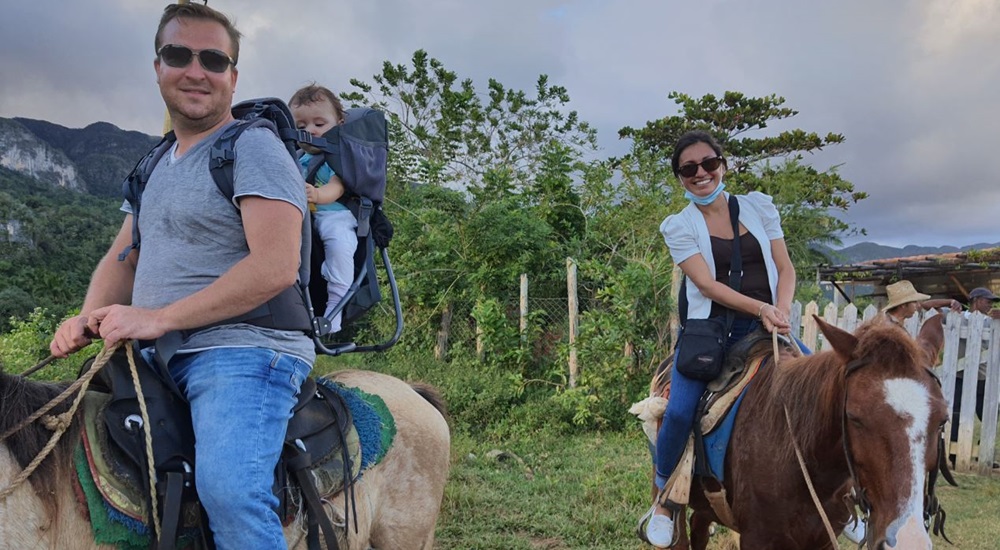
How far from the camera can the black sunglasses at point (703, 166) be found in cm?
319

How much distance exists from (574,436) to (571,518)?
2.50 m

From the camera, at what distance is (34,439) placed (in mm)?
1694

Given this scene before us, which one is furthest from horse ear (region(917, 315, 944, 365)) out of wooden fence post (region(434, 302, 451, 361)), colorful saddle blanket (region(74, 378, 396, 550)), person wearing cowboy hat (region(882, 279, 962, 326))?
wooden fence post (region(434, 302, 451, 361))

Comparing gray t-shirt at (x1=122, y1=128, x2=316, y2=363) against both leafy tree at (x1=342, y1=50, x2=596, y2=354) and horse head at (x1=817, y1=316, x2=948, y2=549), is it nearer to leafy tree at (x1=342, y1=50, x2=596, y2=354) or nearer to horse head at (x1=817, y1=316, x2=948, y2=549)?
horse head at (x1=817, y1=316, x2=948, y2=549)

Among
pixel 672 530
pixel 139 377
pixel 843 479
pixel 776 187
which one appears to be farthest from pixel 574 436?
pixel 776 187

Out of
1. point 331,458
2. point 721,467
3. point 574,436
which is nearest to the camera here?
point 331,458

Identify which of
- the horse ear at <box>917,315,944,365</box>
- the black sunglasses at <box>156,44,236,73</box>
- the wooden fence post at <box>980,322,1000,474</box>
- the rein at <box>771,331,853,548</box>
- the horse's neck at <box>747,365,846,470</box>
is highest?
the black sunglasses at <box>156,44,236,73</box>

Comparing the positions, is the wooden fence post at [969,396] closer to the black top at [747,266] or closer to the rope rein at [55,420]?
the black top at [747,266]

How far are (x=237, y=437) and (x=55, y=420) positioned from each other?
508mm

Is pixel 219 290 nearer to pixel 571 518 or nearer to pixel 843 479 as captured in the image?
pixel 843 479

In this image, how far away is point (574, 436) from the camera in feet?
24.5

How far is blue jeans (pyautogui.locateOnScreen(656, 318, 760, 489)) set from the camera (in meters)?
3.06

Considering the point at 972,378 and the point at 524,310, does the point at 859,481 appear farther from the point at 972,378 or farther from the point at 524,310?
the point at 524,310

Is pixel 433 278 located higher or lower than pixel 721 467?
higher
